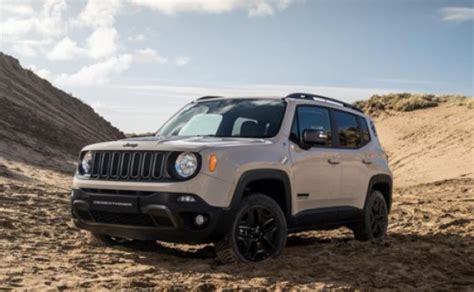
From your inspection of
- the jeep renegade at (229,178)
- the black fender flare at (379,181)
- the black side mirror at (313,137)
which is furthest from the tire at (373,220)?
the black side mirror at (313,137)

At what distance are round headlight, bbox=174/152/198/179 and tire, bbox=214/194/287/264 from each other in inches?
24.6

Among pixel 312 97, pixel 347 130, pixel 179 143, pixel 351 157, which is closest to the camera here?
pixel 179 143

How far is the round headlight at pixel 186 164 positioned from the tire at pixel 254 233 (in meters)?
0.63

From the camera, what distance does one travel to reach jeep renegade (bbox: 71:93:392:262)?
641 centimetres

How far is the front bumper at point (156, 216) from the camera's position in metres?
6.35

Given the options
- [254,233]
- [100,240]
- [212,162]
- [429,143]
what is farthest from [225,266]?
[429,143]

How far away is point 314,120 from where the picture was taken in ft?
26.6

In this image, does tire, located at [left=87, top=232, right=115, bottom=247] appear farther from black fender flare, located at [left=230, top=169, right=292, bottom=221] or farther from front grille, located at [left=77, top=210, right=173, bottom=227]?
black fender flare, located at [left=230, top=169, right=292, bottom=221]

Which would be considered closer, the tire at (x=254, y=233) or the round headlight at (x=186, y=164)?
the round headlight at (x=186, y=164)

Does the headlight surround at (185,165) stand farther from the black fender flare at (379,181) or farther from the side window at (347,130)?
the black fender flare at (379,181)

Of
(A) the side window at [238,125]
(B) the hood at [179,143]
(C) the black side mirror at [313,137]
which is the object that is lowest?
(B) the hood at [179,143]

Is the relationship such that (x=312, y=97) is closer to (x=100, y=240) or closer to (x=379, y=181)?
(x=379, y=181)

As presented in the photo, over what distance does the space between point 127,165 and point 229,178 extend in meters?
1.07

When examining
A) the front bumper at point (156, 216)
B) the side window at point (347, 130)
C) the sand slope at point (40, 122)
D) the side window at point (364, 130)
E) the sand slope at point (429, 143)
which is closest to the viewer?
the front bumper at point (156, 216)
